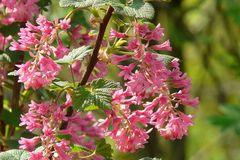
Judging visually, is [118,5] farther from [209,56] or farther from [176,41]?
[209,56]

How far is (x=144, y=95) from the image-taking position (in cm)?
146

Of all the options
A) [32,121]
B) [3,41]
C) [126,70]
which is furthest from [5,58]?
[126,70]

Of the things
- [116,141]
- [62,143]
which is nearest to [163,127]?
[116,141]

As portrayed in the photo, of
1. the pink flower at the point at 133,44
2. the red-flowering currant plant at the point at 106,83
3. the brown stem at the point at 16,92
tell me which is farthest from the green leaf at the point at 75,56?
the brown stem at the point at 16,92

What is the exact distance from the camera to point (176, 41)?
4.32 m

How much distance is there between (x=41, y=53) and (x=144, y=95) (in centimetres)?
26

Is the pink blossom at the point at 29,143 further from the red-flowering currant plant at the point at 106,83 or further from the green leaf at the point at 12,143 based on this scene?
the green leaf at the point at 12,143

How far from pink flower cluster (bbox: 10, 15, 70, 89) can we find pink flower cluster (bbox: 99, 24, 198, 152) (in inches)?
5.4

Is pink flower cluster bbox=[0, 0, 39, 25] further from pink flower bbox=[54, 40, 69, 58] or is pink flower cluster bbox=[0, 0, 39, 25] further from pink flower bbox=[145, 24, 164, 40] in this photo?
pink flower bbox=[145, 24, 164, 40]

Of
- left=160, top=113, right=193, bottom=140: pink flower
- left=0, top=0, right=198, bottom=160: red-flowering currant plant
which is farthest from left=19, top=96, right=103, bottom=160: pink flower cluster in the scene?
left=160, top=113, right=193, bottom=140: pink flower

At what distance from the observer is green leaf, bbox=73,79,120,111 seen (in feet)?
4.79

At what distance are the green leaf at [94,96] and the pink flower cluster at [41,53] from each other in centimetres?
7

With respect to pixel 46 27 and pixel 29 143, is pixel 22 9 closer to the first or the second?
pixel 46 27

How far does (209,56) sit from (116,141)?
3.92m
